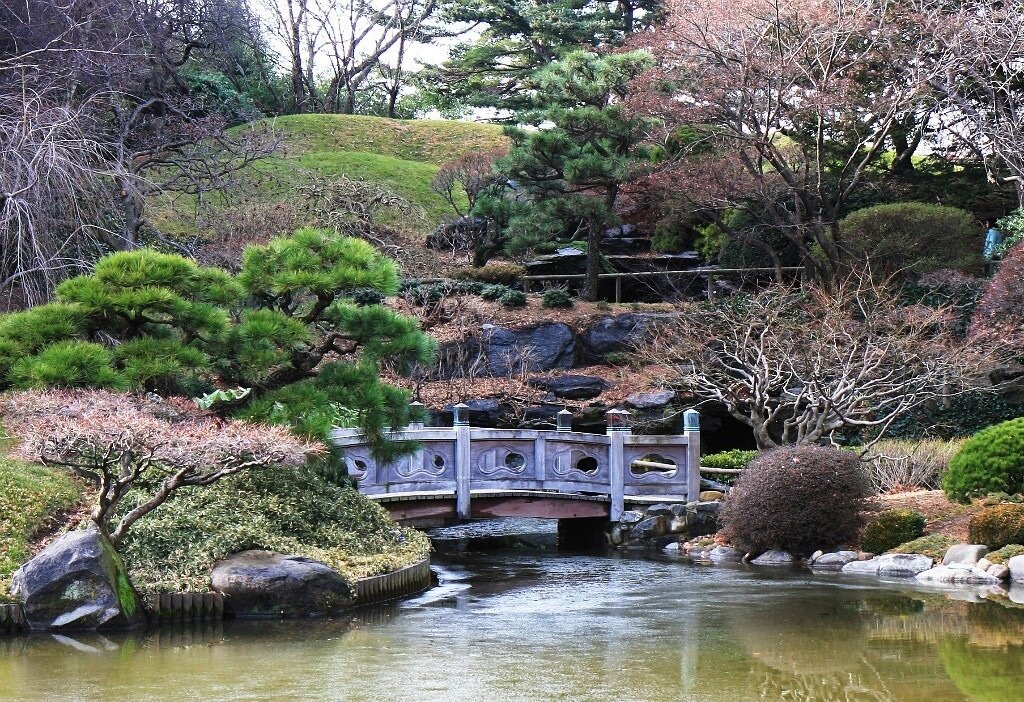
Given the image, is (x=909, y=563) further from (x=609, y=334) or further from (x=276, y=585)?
(x=609, y=334)

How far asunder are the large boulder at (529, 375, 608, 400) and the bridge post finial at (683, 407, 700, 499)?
16.9 ft

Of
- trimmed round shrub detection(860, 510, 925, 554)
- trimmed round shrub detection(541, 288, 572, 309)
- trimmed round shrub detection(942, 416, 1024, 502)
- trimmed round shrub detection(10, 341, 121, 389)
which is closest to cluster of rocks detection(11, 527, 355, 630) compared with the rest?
trimmed round shrub detection(10, 341, 121, 389)

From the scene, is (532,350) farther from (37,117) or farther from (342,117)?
(342,117)

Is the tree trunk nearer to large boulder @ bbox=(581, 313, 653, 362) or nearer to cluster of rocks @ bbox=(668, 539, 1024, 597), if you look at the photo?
large boulder @ bbox=(581, 313, 653, 362)

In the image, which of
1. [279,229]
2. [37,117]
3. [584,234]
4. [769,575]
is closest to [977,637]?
[769,575]

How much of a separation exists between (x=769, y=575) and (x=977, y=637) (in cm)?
373

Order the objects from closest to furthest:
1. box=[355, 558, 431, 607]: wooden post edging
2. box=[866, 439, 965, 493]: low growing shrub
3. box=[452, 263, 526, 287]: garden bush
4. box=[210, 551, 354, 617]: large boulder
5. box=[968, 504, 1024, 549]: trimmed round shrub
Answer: box=[210, 551, 354, 617]: large boulder → box=[355, 558, 431, 607]: wooden post edging → box=[968, 504, 1024, 549]: trimmed round shrub → box=[866, 439, 965, 493]: low growing shrub → box=[452, 263, 526, 287]: garden bush

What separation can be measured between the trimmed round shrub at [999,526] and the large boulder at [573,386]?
30.7 feet

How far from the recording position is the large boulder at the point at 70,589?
8.55 meters

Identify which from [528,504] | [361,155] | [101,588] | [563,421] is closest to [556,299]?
[563,421]

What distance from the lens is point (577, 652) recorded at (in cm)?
813

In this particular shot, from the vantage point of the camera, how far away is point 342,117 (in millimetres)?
35438

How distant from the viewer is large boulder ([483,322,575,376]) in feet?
70.7

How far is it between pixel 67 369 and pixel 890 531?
8.67 m
